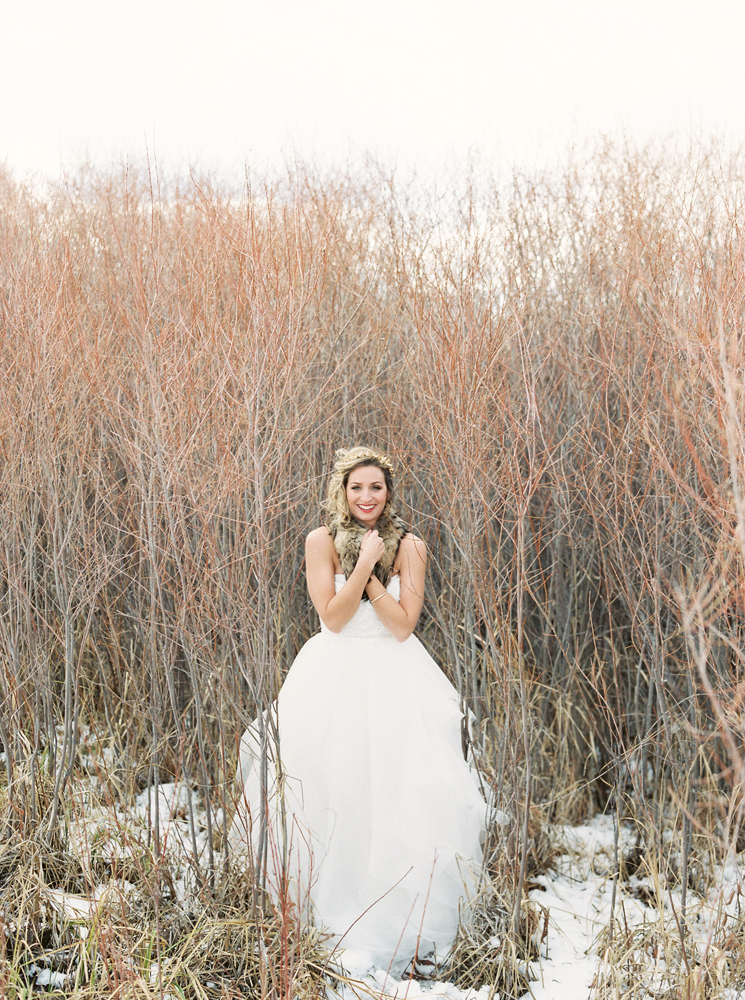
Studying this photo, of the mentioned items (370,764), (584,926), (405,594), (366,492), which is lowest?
(584,926)

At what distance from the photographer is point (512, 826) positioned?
104 inches

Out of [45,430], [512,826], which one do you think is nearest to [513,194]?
[45,430]

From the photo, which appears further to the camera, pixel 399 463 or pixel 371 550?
pixel 399 463

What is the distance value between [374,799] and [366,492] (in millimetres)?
1099

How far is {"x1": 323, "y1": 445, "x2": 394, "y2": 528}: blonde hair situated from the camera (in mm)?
2574

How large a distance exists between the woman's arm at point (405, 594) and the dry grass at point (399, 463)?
0.79 ft

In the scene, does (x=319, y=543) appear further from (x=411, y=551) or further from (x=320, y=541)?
(x=411, y=551)

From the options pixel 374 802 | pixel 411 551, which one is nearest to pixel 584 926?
pixel 374 802

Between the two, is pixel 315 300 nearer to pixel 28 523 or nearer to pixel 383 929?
pixel 28 523

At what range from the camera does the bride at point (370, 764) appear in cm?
252

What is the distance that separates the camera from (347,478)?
8.64 feet

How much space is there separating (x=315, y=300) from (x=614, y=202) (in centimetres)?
208

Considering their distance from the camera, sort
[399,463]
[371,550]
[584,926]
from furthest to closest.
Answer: [399,463], [584,926], [371,550]

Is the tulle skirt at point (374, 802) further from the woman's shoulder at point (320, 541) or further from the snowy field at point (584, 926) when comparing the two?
the woman's shoulder at point (320, 541)
